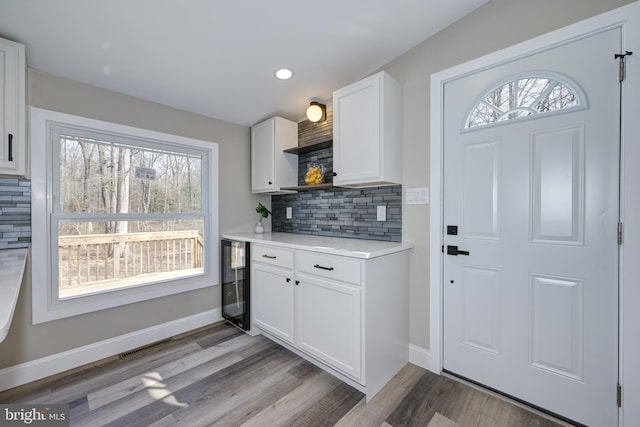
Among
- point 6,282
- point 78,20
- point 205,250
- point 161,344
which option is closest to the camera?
point 6,282

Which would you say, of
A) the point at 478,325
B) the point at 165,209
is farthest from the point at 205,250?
the point at 478,325

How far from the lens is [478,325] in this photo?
1.91 metres

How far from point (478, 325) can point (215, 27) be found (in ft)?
8.80

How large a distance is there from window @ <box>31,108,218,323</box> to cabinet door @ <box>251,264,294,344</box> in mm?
663

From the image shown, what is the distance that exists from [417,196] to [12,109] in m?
2.67

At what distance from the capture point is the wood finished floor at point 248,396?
1.63 metres

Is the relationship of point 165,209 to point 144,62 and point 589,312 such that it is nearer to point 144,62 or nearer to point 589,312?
point 144,62

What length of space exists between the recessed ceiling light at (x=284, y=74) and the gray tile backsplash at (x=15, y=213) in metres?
1.98

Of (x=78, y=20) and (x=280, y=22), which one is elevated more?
(x=280, y=22)

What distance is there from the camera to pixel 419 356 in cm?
218

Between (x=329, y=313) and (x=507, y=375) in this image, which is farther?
(x=329, y=313)

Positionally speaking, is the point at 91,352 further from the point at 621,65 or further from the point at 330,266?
the point at 621,65

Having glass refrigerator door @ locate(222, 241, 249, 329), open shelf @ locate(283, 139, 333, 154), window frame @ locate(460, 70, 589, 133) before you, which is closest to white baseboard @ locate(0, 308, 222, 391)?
glass refrigerator door @ locate(222, 241, 249, 329)

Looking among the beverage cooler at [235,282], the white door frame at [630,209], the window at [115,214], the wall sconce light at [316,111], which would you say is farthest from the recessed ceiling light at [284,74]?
the white door frame at [630,209]
